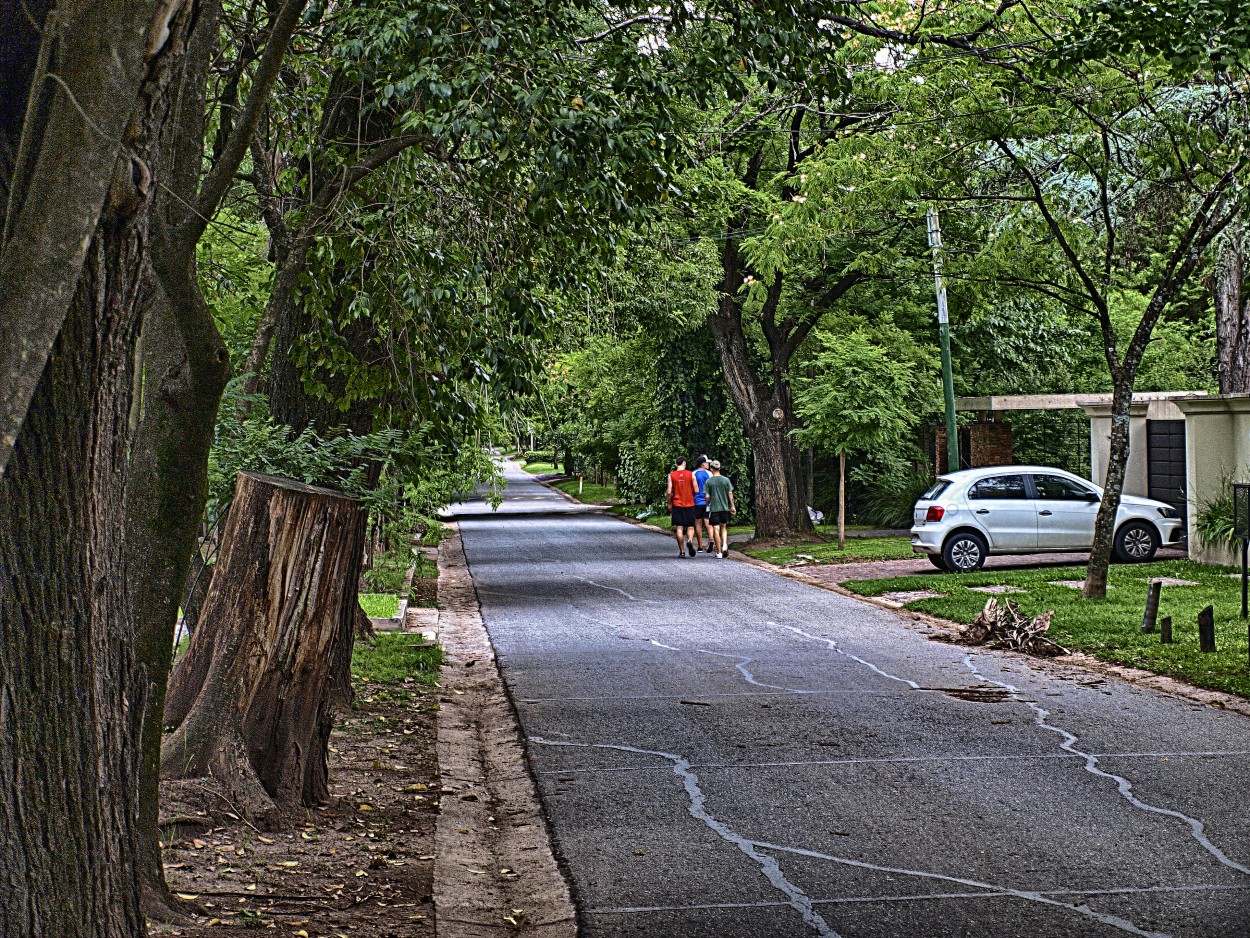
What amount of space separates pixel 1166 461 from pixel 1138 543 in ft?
11.4

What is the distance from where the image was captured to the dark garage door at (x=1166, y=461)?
2508 centimetres

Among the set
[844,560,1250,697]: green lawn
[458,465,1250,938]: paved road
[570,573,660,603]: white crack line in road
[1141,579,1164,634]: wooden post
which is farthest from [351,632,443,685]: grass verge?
[1141,579,1164,634]: wooden post

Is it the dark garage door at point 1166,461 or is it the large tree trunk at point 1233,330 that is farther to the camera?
the dark garage door at point 1166,461

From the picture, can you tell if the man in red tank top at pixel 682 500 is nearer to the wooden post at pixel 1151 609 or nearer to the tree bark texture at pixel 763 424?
the tree bark texture at pixel 763 424

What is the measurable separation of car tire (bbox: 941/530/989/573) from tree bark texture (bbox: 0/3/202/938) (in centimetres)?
1930

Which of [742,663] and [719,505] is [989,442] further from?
[742,663]

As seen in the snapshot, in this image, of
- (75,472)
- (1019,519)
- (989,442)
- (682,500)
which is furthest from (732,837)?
(989,442)

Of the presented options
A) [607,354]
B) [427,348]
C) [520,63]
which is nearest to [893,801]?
[427,348]

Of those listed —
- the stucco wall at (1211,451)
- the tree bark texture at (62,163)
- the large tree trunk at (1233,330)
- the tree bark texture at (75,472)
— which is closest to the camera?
the tree bark texture at (62,163)

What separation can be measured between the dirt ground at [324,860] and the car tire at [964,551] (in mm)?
14825

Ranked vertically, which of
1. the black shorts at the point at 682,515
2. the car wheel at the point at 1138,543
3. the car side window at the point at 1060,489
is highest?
the car side window at the point at 1060,489

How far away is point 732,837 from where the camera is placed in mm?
7023

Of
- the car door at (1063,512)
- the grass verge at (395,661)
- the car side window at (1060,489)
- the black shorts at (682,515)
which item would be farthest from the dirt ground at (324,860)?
the black shorts at (682,515)

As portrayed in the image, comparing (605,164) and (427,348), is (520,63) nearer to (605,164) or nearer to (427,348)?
(605,164)
